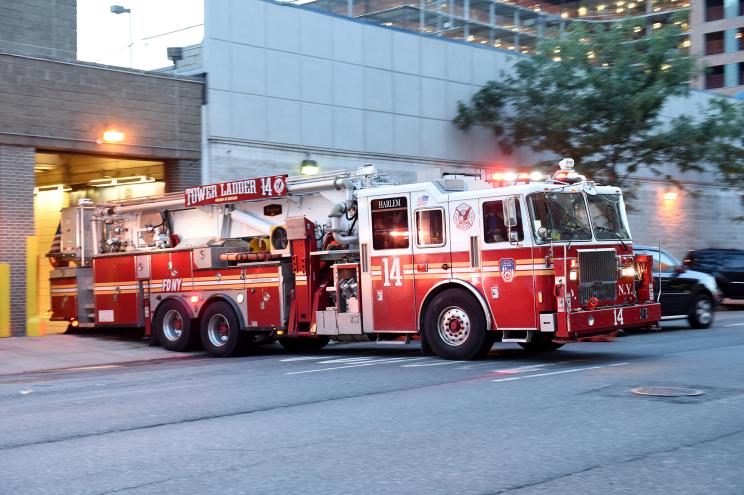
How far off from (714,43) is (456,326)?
64.5 m

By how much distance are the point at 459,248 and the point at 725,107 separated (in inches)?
764

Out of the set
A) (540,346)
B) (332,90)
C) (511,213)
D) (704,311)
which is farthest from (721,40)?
(511,213)

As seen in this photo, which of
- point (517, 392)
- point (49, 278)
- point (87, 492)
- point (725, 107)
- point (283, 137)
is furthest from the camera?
point (725, 107)

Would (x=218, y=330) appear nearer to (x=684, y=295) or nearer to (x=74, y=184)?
(x=684, y=295)

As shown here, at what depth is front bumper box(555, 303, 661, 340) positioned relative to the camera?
13.0 metres

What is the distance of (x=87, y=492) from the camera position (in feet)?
20.0

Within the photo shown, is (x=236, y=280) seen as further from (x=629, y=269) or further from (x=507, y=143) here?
(x=507, y=143)

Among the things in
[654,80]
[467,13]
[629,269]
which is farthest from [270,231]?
[467,13]

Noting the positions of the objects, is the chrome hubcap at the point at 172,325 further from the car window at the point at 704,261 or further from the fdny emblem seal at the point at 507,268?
the car window at the point at 704,261

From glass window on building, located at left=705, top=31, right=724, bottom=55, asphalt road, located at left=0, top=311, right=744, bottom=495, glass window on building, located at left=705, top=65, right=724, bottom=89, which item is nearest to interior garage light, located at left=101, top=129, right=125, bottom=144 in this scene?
asphalt road, located at left=0, top=311, right=744, bottom=495

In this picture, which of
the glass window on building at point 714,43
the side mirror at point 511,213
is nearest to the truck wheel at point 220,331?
the side mirror at point 511,213

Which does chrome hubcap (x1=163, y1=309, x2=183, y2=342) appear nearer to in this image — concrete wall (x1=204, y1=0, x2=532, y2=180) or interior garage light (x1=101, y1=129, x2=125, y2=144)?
interior garage light (x1=101, y1=129, x2=125, y2=144)

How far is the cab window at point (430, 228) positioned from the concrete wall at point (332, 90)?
10066 mm

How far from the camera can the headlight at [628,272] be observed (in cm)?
1420
